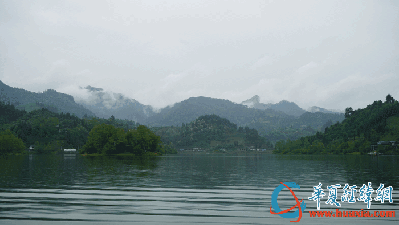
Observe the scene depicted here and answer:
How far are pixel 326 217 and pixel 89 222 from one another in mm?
13698

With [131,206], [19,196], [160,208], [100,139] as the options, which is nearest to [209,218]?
[160,208]

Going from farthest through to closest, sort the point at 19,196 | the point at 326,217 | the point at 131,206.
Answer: the point at 19,196 < the point at 131,206 < the point at 326,217

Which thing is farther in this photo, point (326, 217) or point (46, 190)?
point (46, 190)

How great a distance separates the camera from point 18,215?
19188 mm

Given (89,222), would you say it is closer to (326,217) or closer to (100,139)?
(326,217)

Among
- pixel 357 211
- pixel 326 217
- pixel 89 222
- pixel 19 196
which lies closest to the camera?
pixel 89 222

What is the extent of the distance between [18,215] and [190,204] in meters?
10.9

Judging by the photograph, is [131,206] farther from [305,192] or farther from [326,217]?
[305,192]

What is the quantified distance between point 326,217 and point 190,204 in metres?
9.18

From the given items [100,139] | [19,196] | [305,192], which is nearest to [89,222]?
[19,196]

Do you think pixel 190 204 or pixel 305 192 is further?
pixel 305 192

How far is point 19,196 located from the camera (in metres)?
26.6

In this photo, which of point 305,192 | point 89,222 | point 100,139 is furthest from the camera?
point 100,139

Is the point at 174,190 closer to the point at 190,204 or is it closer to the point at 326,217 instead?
the point at 190,204
